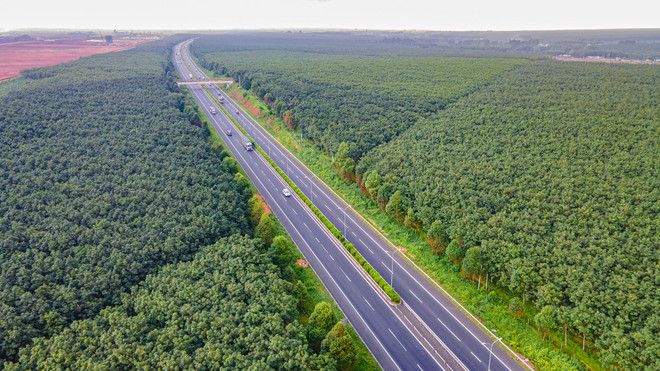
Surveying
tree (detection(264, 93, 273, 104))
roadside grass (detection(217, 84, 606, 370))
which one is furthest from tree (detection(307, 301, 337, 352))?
tree (detection(264, 93, 273, 104))

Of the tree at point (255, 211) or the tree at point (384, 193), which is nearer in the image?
the tree at point (255, 211)

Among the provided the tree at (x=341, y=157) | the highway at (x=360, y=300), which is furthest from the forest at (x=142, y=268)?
the tree at (x=341, y=157)

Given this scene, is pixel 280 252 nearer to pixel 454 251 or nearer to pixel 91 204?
pixel 454 251

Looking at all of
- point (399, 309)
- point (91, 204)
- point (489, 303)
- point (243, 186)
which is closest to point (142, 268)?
point (91, 204)

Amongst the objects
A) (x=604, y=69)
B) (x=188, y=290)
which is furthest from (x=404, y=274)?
(x=604, y=69)

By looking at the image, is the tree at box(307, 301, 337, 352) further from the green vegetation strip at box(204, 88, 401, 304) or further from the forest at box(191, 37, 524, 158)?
the forest at box(191, 37, 524, 158)

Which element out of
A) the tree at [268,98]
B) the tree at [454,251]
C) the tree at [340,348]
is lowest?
the tree at [340,348]

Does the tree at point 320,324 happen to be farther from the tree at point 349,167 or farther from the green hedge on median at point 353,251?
the tree at point 349,167
